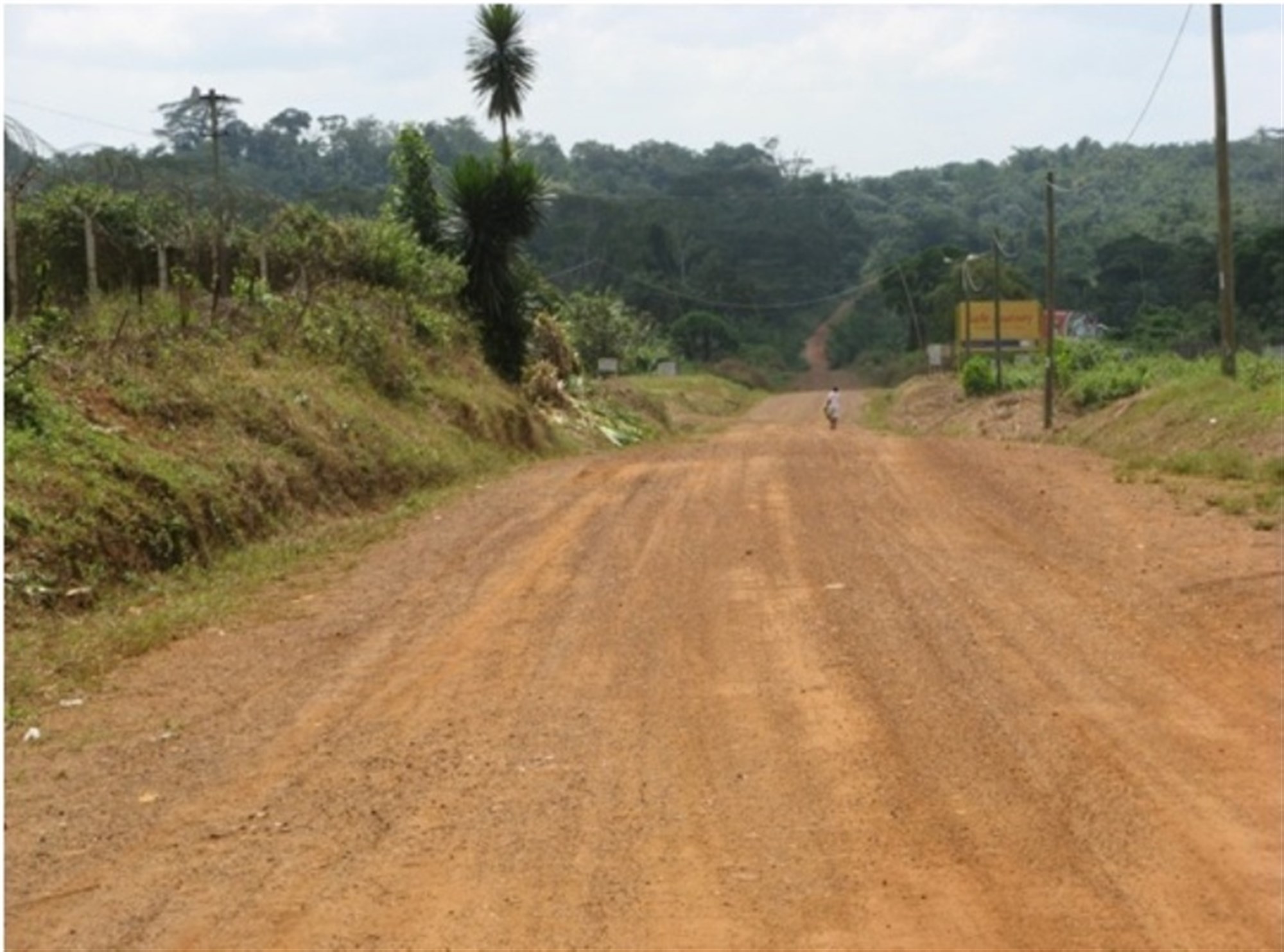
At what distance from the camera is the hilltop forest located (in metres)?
24.0

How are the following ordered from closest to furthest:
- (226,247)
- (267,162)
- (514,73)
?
(226,247), (514,73), (267,162)

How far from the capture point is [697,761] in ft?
26.5

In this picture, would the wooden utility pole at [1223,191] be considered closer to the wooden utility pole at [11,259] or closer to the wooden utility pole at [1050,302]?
the wooden utility pole at [1050,302]

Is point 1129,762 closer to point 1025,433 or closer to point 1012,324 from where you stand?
point 1025,433

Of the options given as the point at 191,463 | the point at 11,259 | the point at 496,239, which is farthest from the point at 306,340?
the point at 496,239

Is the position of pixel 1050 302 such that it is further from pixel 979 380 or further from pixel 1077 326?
pixel 1077 326

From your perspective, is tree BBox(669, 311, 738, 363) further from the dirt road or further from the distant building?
the dirt road

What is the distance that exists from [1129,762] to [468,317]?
27.6 meters

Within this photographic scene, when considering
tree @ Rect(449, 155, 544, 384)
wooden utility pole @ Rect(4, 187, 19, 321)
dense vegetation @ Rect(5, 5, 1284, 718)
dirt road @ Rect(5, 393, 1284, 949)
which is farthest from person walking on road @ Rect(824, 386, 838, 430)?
dirt road @ Rect(5, 393, 1284, 949)

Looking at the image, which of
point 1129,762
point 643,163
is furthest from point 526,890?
point 643,163

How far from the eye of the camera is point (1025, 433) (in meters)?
40.8

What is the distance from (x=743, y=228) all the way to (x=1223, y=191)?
9203cm

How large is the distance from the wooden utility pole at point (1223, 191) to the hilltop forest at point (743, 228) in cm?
1263

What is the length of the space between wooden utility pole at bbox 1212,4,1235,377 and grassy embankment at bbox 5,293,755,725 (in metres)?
11.5
